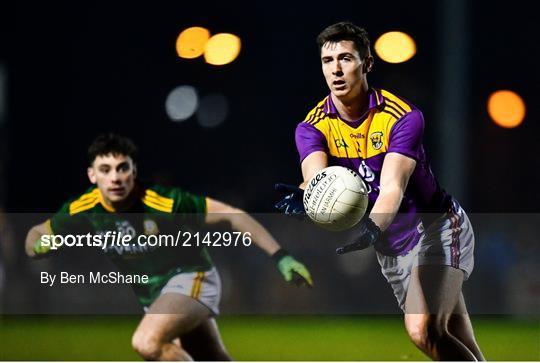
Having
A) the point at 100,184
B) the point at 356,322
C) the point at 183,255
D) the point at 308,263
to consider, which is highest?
the point at 100,184

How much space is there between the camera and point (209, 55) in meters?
8.48

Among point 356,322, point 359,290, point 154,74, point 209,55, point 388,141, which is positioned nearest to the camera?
point 388,141

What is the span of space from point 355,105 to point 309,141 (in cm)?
43

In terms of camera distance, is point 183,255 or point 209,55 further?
point 209,55

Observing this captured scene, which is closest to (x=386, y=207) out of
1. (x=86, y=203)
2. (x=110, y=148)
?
(x=110, y=148)

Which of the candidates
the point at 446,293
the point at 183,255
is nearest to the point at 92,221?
the point at 183,255

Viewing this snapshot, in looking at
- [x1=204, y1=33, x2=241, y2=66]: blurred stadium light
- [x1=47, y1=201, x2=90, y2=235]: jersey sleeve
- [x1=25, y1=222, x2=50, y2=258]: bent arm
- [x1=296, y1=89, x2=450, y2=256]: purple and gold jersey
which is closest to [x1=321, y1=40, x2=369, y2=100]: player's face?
[x1=296, y1=89, x2=450, y2=256]: purple and gold jersey

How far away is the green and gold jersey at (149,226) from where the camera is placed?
7.62m

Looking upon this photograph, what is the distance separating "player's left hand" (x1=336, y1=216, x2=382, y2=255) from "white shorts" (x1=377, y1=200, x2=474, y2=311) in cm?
60

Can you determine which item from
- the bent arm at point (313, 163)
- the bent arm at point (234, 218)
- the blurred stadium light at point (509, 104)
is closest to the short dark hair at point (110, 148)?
the bent arm at point (234, 218)

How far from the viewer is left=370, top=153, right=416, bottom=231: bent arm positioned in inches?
258

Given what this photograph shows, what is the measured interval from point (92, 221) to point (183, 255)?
79 centimetres

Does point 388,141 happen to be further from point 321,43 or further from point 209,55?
point 209,55

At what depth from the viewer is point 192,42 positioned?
28.2ft
